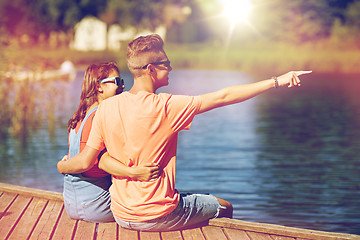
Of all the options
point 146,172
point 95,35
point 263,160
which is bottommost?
point 263,160

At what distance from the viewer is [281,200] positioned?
31.7 feet

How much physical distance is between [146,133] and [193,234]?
3.15ft

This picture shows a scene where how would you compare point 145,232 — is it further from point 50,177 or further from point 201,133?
point 201,133

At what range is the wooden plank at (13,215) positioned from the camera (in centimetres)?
520

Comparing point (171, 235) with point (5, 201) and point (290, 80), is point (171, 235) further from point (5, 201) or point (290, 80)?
point (5, 201)

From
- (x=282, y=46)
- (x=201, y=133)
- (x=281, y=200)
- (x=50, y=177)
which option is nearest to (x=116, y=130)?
(x=281, y=200)

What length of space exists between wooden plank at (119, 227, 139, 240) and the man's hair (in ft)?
4.11

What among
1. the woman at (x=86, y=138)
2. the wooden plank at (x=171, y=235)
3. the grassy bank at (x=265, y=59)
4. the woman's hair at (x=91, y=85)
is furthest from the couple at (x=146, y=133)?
the grassy bank at (x=265, y=59)

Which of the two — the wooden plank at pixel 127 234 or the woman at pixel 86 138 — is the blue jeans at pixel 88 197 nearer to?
the woman at pixel 86 138

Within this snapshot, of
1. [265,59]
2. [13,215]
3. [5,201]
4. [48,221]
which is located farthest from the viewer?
[265,59]

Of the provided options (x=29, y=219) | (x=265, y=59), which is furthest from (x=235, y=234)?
(x=265, y=59)

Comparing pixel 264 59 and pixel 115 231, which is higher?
pixel 264 59

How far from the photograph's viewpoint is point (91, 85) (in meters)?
5.02

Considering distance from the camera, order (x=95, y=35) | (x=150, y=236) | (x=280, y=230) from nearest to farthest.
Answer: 1. (x=150, y=236)
2. (x=280, y=230)
3. (x=95, y=35)
